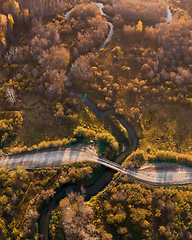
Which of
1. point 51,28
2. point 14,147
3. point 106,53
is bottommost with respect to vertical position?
point 14,147

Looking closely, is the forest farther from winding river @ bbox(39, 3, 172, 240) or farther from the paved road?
the paved road

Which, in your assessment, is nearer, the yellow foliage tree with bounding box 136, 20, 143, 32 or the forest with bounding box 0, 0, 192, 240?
the forest with bounding box 0, 0, 192, 240

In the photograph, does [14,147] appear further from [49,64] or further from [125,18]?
[125,18]

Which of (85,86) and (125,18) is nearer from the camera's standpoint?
(85,86)

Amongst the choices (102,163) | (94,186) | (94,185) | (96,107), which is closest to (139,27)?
(96,107)

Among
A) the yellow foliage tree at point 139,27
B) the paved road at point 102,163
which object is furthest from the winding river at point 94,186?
the yellow foliage tree at point 139,27

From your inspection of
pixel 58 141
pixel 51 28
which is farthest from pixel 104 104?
pixel 51 28

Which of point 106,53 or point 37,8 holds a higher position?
point 37,8

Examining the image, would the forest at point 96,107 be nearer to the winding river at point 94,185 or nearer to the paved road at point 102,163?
the winding river at point 94,185

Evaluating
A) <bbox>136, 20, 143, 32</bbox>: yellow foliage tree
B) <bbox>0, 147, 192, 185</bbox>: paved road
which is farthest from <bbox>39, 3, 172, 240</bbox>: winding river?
<bbox>136, 20, 143, 32</bbox>: yellow foliage tree
